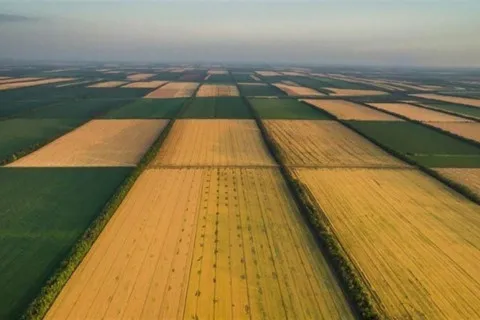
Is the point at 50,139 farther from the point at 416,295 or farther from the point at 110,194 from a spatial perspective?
the point at 416,295

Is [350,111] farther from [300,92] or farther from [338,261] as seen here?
[338,261]

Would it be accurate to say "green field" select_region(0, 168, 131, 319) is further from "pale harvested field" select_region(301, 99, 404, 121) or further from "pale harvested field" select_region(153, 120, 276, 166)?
"pale harvested field" select_region(301, 99, 404, 121)

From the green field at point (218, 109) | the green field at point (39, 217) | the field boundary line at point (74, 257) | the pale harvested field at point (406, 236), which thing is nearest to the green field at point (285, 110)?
the green field at point (218, 109)

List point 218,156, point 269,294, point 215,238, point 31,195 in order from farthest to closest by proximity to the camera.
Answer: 1. point 218,156
2. point 31,195
3. point 215,238
4. point 269,294

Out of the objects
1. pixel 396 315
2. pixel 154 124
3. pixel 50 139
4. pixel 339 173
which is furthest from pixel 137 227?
pixel 154 124

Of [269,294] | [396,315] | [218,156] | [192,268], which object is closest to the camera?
[396,315]

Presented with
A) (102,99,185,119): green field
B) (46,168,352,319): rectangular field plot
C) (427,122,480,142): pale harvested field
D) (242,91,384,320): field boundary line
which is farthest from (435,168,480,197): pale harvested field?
(102,99,185,119): green field

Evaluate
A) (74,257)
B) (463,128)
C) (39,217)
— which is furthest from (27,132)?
(463,128)
